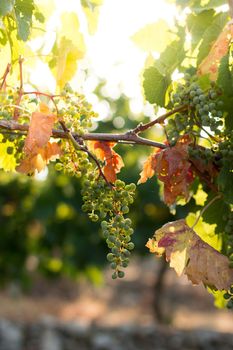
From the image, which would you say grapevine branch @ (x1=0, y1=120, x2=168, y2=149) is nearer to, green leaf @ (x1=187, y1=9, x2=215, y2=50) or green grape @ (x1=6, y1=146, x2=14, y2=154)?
green grape @ (x1=6, y1=146, x2=14, y2=154)

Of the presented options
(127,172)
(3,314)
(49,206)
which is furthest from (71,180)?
(3,314)

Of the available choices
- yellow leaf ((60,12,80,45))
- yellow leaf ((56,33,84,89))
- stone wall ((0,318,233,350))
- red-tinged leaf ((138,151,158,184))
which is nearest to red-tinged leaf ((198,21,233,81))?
red-tinged leaf ((138,151,158,184))

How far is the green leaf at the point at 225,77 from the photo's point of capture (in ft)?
6.33

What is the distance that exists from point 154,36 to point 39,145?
754mm

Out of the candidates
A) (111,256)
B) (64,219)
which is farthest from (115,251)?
(64,219)

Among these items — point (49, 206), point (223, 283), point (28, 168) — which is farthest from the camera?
point (49, 206)

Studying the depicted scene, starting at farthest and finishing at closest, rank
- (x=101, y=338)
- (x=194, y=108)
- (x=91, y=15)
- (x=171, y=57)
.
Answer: (x=101, y=338), (x=91, y=15), (x=171, y=57), (x=194, y=108)

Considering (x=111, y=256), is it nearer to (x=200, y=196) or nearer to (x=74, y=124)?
(x=74, y=124)

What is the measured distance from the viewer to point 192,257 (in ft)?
6.10

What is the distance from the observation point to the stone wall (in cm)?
843

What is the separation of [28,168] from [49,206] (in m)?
8.40

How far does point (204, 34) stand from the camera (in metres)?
2.15

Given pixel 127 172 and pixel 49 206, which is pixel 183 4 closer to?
pixel 127 172

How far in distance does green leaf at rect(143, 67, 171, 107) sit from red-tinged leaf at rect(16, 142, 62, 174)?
13.4 inches
